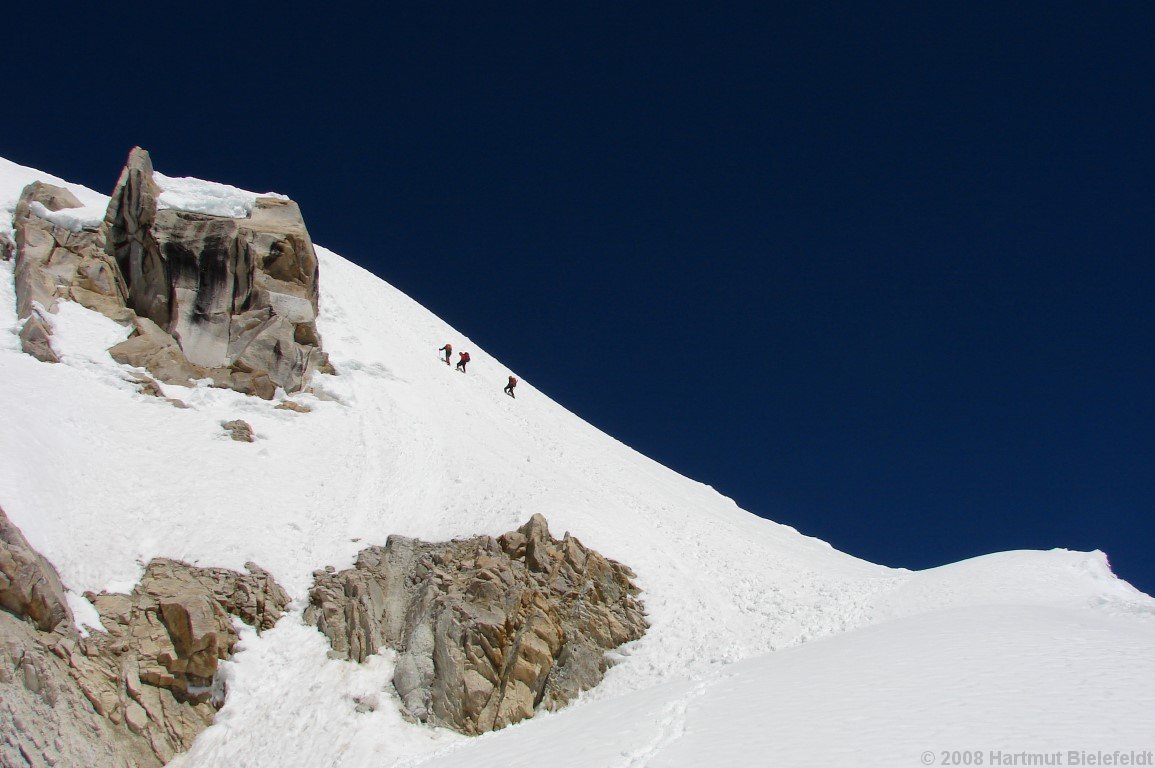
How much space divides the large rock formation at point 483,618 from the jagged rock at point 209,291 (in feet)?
35.3

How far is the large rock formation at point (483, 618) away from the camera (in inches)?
713

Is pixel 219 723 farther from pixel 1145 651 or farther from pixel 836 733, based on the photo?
pixel 1145 651

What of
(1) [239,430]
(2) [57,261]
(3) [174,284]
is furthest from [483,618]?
(2) [57,261]

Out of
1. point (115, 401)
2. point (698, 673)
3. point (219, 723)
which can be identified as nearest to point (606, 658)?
point (698, 673)

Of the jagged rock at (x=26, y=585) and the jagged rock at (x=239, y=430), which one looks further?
the jagged rock at (x=239, y=430)

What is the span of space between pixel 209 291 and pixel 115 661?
17286 mm

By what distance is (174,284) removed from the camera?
29312 mm

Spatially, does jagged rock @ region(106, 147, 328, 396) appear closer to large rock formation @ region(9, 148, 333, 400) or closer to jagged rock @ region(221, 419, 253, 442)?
large rock formation @ region(9, 148, 333, 400)

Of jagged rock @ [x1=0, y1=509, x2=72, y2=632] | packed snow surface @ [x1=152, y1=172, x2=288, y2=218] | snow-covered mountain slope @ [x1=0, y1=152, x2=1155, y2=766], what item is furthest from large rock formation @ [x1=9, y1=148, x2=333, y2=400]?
jagged rock @ [x1=0, y1=509, x2=72, y2=632]

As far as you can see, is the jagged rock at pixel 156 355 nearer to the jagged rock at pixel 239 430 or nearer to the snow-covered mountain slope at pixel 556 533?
the snow-covered mountain slope at pixel 556 533

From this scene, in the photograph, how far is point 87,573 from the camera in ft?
57.4

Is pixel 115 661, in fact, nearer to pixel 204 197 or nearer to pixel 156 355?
pixel 156 355

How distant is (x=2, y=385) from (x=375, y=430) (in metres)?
11.2

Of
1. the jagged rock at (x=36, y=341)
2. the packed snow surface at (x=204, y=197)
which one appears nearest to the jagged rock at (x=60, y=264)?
the jagged rock at (x=36, y=341)
